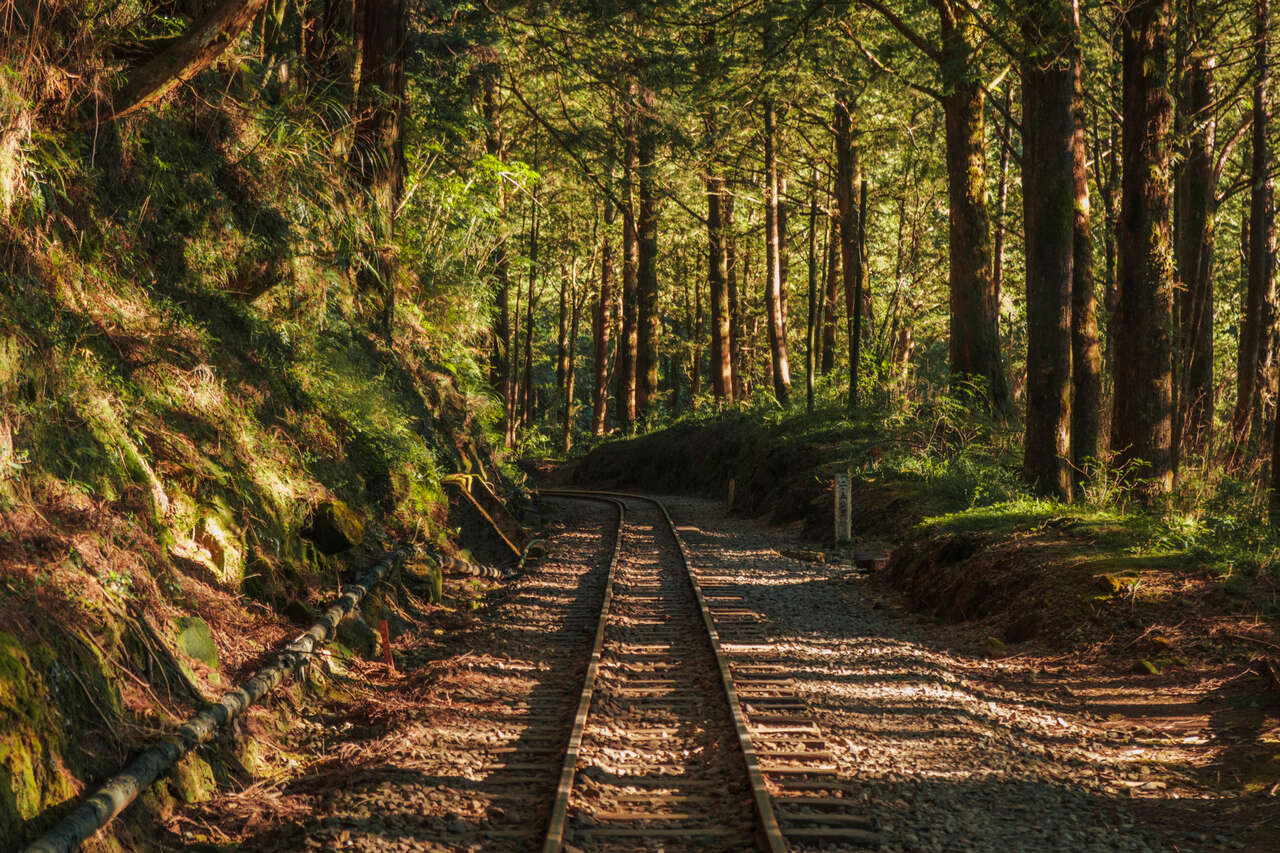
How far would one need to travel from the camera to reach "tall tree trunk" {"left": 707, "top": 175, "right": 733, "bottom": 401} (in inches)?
1249

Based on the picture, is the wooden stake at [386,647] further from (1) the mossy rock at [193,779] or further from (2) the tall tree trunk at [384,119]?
(2) the tall tree trunk at [384,119]

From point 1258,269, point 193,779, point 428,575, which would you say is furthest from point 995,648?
point 1258,269

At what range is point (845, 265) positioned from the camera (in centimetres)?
2630


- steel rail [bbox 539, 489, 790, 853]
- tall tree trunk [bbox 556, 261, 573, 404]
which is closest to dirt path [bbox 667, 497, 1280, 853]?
steel rail [bbox 539, 489, 790, 853]

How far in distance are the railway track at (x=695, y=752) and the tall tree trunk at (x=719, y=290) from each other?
23.0 meters

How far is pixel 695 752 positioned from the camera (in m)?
5.96

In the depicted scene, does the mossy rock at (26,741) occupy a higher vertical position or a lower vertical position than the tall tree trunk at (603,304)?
lower

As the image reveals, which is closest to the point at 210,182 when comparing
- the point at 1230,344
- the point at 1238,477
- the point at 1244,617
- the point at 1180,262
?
the point at 1244,617

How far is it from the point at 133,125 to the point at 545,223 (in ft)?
101

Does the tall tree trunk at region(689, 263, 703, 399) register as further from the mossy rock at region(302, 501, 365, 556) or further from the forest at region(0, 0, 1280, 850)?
the mossy rock at region(302, 501, 365, 556)

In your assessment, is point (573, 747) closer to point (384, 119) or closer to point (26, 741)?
point (26, 741)

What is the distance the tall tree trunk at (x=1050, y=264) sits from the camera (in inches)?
489

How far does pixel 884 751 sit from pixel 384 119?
38.0 feet

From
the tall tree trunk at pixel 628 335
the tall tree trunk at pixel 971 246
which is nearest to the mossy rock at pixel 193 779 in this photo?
the tall tree trunk at pixel 971 246
